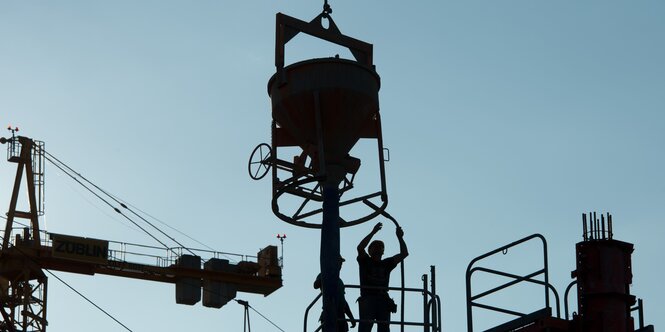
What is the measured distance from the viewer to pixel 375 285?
23.6 metres

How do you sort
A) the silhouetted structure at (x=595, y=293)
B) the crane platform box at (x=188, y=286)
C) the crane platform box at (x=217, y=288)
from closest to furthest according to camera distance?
the silhouetted structure at (x=595, y=293) < the crane platform box at (x=217, y=288) < the crane platform box at (x=188, y=286)

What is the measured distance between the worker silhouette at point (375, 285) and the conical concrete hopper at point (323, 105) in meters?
2.93

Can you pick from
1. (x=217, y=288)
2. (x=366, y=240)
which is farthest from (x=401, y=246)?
(x=217, y=288)

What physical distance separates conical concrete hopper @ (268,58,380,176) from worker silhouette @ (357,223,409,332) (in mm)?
2932

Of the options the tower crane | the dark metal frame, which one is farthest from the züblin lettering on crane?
the dark metal frame

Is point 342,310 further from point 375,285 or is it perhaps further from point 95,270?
point 95,270

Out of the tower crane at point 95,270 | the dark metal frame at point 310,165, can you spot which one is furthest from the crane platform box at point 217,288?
the dark metal frame at point 310,165

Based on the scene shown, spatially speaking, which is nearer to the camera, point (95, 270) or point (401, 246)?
point (401, 246)

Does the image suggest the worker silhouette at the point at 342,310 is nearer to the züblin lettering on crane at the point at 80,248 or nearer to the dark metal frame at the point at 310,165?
the dark metal frame at the point at 310,165

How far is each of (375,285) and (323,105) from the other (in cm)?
429

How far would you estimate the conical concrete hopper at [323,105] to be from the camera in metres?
26.3

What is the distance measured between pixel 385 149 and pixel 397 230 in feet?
12.3

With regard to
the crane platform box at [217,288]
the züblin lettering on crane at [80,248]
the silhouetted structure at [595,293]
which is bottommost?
the silhouetted structure at [595,293]

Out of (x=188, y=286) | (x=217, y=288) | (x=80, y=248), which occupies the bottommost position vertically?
(x=217, y=288)
